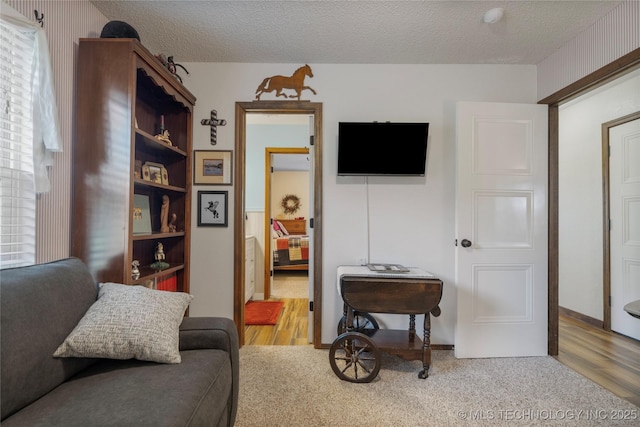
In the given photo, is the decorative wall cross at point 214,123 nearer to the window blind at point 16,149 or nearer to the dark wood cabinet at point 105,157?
the dark wood cabinet at point 105,157

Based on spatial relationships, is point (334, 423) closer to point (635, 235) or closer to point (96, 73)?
point (96, 73)

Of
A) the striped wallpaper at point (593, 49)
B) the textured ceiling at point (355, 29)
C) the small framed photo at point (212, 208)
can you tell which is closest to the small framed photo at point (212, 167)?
the small framed photo at point (212, 208)

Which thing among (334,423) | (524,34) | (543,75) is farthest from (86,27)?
(543,75)

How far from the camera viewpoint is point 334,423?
5.20 feet

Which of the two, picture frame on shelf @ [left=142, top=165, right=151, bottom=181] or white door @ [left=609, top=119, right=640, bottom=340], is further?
white door @ [left=609, top=119, right=640, bottom=340]

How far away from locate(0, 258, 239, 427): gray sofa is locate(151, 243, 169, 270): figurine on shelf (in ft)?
3.01

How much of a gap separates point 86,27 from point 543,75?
336cm

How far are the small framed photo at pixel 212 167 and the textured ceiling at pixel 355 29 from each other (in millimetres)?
795

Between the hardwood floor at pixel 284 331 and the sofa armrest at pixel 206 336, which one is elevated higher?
the sofa armrest at pixel 206 336

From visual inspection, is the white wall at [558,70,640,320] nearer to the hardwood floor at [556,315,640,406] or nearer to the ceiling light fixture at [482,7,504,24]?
the hardwood floor at [556,315,640,406]

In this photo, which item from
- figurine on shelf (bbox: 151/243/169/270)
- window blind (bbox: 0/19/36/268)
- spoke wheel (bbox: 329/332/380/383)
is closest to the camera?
window blind (bbox: 0/19/36/268)

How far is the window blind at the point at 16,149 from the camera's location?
136 centimetres

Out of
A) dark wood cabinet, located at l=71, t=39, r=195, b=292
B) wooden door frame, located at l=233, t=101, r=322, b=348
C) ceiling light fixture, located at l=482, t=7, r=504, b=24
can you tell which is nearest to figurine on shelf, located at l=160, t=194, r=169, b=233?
wooden door frame, located at l=233, t=101, r=322, b=348

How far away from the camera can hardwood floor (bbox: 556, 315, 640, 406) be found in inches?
77.5
